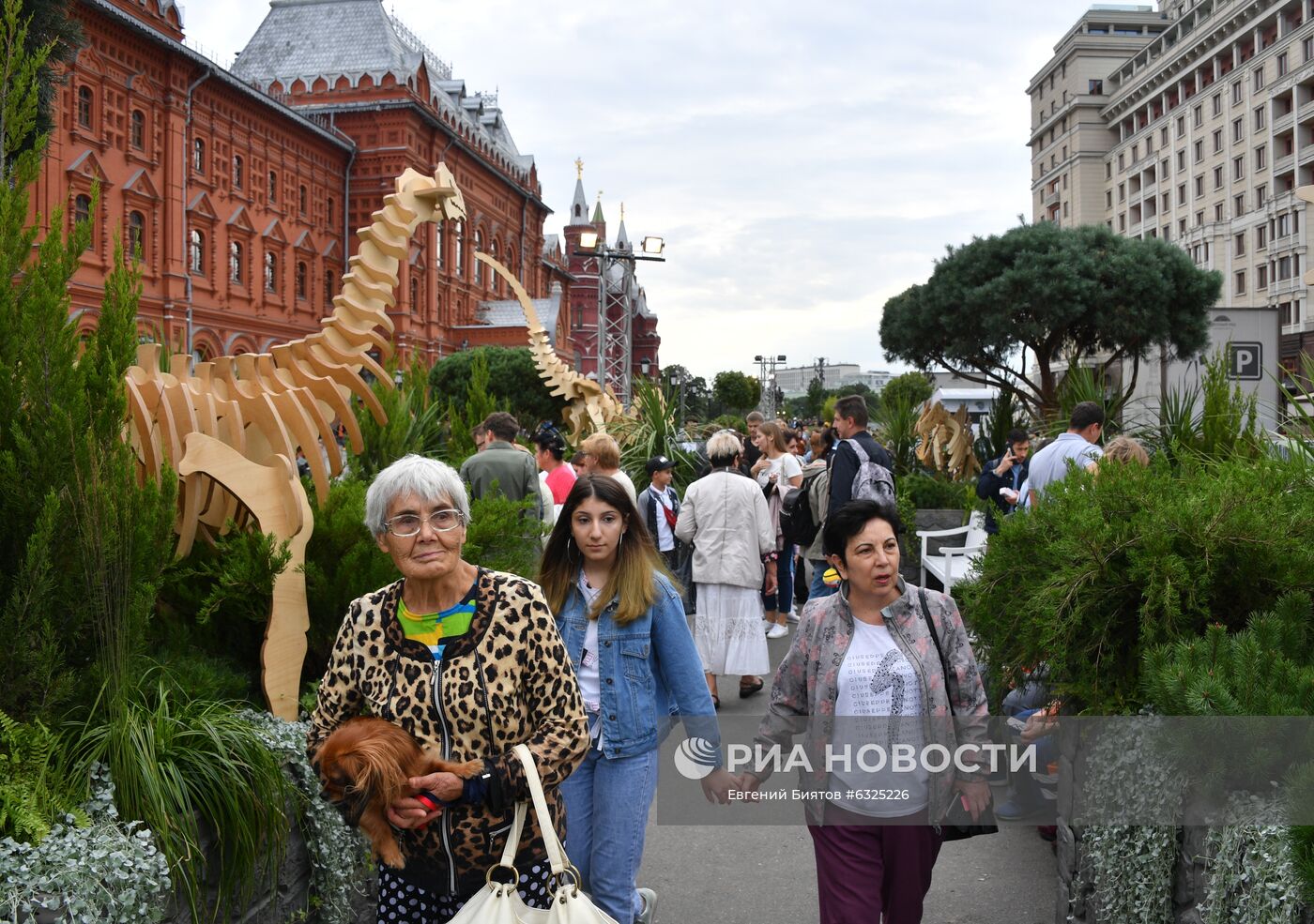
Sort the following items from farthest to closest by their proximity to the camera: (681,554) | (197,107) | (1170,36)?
(1170,36) < (197,107) < (681,554)

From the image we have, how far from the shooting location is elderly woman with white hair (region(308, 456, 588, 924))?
8.54 ft

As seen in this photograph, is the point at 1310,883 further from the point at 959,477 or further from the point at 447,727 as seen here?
the point at 959,477

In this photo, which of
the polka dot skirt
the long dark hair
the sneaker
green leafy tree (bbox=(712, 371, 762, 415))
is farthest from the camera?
green leafy tree (bbox=(712, 371, 762, 415))

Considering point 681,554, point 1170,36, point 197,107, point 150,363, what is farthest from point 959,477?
point 1170,36

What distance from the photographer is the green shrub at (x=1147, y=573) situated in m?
3.91

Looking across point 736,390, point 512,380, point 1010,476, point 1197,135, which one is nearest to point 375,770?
point 1010,476

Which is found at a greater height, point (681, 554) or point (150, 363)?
point (150, 363)

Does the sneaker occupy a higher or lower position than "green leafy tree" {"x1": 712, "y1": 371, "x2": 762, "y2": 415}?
lower

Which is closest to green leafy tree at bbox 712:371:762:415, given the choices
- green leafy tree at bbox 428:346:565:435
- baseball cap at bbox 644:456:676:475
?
green leafy tree at bbox 428:346:565:435

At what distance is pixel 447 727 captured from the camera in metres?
2.62

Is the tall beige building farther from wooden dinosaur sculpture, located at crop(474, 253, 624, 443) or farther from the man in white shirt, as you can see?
the man in white shirt

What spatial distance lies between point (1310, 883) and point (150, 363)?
16.9ft

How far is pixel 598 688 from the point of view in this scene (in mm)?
3561

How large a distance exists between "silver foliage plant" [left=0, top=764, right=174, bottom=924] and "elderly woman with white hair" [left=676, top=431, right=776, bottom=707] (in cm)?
472
